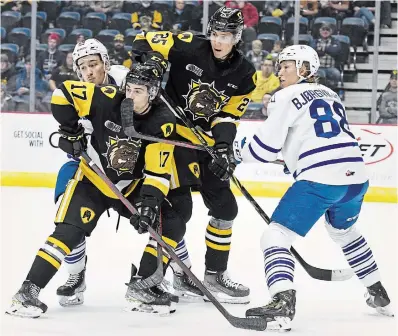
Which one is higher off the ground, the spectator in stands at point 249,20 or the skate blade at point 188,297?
the spectator in stands at point 249,20

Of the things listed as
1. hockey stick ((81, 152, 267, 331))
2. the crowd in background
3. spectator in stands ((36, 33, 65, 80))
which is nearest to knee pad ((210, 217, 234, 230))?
hockey stick ((81, 152, 267, 331))

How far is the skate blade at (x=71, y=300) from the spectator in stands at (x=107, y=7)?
15.7 feet

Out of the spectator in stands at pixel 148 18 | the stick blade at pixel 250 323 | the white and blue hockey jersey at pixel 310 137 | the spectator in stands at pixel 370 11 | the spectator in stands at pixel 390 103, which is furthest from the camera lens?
the spectator in stands at pixel 148 18

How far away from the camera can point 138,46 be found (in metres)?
3.68

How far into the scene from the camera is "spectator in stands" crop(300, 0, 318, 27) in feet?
24.3

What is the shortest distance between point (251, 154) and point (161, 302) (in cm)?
65

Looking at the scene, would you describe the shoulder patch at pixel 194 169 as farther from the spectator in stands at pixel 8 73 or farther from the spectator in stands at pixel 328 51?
the spectator in stands at pixel 8 73

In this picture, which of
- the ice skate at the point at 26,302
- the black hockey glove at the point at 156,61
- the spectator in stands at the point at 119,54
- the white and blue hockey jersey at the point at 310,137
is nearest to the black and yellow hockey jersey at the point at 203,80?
the black hockey glove at the point at 156,61

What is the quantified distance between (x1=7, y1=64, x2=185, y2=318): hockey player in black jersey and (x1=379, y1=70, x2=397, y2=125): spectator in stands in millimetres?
4140

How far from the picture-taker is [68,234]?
312 cm

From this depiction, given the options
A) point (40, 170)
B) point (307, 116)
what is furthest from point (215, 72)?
point (40, 170)

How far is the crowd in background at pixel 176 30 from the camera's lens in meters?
7.41

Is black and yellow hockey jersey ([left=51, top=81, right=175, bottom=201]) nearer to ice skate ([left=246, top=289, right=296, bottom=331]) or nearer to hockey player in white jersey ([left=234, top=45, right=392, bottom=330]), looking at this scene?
hockey player in white jersey ([left=234, top=45, right=392, bottom=330])

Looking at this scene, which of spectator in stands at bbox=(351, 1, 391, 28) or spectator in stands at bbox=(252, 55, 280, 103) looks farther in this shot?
spectator in stands at bbox=(351, 1, 391, 28)
